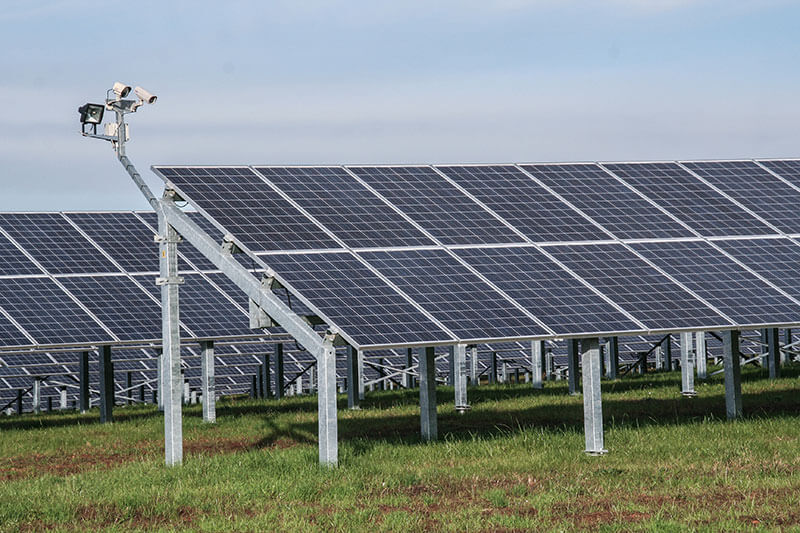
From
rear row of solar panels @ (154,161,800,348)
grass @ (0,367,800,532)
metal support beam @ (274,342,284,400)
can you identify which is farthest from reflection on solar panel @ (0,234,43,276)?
rear row of solar panels @ (154,161,800,348)

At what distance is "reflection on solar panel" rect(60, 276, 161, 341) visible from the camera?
27.9 m

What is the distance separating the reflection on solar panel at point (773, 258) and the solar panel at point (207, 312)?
39.2ft

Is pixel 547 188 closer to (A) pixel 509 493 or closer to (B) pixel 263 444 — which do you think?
(B) pixel 263 444

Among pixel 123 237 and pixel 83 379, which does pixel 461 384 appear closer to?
pixel 83 379

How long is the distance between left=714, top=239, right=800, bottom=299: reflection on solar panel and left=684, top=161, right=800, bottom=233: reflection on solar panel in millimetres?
909

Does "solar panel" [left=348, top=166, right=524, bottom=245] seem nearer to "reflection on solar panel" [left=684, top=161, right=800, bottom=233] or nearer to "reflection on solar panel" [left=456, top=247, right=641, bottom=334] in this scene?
"reflection on solar panel" [left=456, top=247, right=641, bottom=334]

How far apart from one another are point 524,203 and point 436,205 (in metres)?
1.94

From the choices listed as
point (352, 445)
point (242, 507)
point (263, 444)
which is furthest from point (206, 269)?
point (242, 507)

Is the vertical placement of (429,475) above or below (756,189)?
below

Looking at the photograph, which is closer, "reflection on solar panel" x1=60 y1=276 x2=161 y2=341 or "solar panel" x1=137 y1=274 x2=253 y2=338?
"reflection on solar panel" x1=60 y1=276 x2=161 y2=341

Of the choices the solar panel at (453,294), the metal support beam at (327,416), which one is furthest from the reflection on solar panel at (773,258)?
the metal support beam at (327,416)

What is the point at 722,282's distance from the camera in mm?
20453

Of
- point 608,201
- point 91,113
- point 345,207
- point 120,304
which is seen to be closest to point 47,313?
point 120,304

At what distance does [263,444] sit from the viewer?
877 inches
